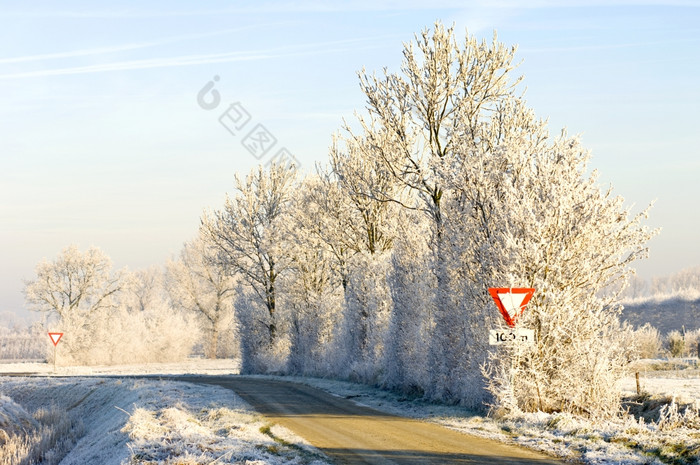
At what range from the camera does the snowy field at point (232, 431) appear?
426 inches

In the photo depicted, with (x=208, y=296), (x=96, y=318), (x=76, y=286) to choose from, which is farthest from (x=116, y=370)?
(x=208, y=296)

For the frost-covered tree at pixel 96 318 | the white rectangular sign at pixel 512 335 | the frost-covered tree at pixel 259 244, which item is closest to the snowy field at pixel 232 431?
the white rectangular sign at pixel 512 335

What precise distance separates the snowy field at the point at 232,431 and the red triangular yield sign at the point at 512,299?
7.63 ft

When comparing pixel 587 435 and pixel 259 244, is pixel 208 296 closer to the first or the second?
pixel 259 244

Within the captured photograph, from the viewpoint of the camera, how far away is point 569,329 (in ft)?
51.6

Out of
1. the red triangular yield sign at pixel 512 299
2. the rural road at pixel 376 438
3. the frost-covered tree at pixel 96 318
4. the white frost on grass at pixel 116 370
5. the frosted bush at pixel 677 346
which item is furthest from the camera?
the frost-covered tree at pixel 96 318

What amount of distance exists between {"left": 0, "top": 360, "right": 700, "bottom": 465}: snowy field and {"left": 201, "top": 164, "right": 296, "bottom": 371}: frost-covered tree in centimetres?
1786

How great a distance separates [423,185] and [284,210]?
2199 centimetres

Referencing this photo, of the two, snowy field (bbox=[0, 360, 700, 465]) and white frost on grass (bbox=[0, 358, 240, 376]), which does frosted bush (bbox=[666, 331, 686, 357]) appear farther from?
white frost on grass (bbox=[0, 358, 240, 376])

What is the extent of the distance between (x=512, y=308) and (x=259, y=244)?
2937 centimetres

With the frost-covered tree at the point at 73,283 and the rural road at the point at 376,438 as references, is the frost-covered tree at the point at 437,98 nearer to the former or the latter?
the rural road at the point at 376,438

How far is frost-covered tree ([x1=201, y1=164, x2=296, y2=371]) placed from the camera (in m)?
42.8

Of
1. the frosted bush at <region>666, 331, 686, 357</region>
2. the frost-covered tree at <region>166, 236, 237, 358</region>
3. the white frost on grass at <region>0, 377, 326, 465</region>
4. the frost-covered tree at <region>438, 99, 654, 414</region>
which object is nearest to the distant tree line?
the frost-covered tree at <region>438, 99, 654, 414</region>

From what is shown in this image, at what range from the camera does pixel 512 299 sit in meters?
15.0
